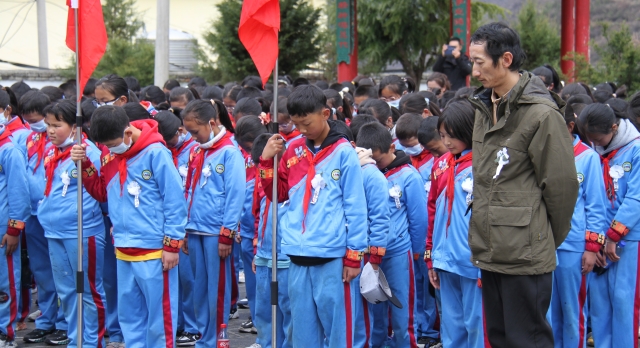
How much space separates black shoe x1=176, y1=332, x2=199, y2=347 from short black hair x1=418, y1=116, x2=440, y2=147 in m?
2.49

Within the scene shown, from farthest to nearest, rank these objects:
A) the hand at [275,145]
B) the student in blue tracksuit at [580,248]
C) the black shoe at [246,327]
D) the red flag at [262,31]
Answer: the black shoe at [246,327] < the student in blue tracksuit at [580,248] < the red flag at [262,31] < the hand at [275,145]

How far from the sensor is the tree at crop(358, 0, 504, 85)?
18891mm

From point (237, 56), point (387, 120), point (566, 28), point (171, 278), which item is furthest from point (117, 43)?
point (171, 278)

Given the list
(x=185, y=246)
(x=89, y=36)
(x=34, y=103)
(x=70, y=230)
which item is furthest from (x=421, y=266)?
(x=34, y=103)

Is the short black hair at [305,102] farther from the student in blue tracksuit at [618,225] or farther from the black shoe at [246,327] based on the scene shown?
the black shoe at [246,327]

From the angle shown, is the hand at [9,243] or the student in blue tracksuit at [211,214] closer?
the student in blue tracksuit at [211,214]

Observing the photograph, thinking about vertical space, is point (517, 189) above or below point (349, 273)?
above

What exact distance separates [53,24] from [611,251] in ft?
95.9

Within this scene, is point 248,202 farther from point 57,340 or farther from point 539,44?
point 539,44

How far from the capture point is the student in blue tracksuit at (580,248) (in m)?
5.32

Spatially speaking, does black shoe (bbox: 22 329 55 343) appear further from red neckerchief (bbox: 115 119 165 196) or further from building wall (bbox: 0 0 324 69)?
building wall (bbox: 0 0 324 69)

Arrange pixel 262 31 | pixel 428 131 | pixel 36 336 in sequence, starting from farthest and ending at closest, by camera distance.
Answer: pixel 36 336, pixel 428 131, pixel 262 31

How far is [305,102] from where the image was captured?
4828mm

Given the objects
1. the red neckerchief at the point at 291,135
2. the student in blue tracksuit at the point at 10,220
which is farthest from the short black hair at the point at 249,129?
the student in blue tracksuit at the point at 10,220
